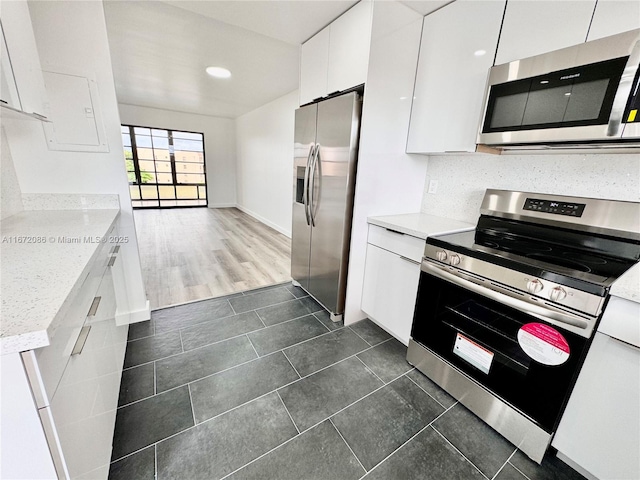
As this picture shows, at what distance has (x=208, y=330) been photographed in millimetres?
2135

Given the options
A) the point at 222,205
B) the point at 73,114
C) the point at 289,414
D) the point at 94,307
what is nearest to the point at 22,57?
the point at 73,114

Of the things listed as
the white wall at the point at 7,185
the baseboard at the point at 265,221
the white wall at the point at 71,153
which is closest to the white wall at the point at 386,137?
the white wall at the point at 71,153

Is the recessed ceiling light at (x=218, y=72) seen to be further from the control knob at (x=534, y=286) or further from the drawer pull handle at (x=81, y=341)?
the control knob at (x=534, y=286)

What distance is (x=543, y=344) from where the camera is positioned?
1190mm

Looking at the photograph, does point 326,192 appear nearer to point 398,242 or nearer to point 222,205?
point 398,242

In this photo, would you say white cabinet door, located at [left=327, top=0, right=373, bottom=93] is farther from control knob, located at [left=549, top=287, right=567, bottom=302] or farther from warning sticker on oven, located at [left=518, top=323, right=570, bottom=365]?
warning sticker on oven, located at [left=518, top=323, right=570, bottom=365]

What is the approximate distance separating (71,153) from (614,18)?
2.99 m

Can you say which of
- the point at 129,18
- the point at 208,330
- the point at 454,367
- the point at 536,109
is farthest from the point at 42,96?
the point at 454,367

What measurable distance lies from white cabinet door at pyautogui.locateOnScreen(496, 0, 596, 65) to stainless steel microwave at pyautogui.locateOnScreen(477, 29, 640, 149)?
8 cm

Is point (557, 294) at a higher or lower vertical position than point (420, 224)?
lower

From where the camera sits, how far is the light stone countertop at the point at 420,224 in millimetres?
1726

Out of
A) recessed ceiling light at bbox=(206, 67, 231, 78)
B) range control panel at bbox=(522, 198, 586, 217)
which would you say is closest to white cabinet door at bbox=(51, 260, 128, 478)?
range control panel at bbox=(522, 198, 586, 217)

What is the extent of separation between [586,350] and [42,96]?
3071mm

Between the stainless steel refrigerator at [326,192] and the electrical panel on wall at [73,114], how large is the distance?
1475 mm
